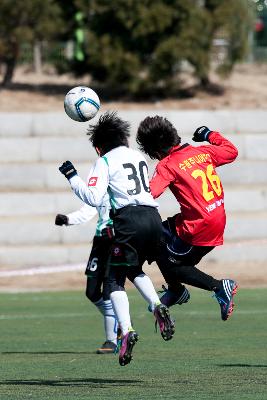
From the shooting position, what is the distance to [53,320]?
16.8 meters

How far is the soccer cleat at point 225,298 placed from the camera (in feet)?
34.8

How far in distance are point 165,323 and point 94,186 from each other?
126 centimetres

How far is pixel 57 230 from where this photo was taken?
26000 mm

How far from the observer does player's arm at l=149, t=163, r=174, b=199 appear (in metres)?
10.2

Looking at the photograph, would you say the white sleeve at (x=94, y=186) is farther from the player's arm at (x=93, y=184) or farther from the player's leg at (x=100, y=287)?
the player's leg at (x=100, y=287)

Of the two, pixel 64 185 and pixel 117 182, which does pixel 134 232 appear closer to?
pixel 117 182

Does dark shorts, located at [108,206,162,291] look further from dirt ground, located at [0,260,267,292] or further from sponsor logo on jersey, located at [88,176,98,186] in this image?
dirt ground, located at [0,260,267,292]

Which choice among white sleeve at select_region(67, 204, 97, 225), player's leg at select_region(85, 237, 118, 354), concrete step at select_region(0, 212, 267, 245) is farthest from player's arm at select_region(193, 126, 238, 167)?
concrete step at select_region(0, 212, 267, 245)

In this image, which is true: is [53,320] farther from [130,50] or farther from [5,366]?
[130,50]

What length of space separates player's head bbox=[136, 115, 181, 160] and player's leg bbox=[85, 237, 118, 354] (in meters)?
2.49

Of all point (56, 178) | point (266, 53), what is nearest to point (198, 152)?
point (56, 178)

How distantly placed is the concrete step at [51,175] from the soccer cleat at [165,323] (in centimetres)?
1776

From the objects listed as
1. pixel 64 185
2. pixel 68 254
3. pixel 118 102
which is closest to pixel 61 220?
pixel 68 254

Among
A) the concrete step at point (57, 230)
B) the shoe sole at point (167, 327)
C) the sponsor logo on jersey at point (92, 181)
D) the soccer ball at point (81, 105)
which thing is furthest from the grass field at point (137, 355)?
the concrete step at point (57, 230)
